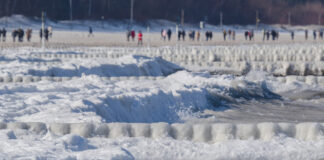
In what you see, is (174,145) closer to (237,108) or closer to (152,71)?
(237,108)

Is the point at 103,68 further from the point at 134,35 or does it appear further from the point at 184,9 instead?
the point at 184,9

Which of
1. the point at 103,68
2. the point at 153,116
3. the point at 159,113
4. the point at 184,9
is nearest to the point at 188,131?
the point at 153,116

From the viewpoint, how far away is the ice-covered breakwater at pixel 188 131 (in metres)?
6.98

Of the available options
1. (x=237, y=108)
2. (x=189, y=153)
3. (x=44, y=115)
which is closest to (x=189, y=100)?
(x=237, y=108)

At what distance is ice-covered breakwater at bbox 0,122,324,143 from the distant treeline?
71368 millimetres

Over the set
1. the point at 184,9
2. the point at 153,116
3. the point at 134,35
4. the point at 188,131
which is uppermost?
the point at 188,131

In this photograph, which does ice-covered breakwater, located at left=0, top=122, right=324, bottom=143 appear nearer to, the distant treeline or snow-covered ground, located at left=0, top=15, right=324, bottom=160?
snow-covered ground, located at left=0, top=15, right=324, bottom=160

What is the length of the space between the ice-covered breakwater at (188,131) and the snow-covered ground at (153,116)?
1 centimetres

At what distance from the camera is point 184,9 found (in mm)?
108562

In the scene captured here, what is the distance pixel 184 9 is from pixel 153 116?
98872 millimetres

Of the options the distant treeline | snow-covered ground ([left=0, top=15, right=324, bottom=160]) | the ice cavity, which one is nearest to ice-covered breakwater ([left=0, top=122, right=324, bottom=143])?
snow-covered ground ([left=0, top=15, right=324, bottom=160])

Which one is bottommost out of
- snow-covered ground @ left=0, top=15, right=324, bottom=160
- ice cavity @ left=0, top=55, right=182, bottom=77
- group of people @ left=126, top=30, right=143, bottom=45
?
group of people @ left=126, top=30, right=143, bottom=45

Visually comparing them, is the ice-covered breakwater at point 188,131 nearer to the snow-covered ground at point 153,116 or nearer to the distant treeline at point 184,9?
the snow-covered ground at point 153,116

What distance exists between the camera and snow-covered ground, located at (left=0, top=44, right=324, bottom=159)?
628cm
